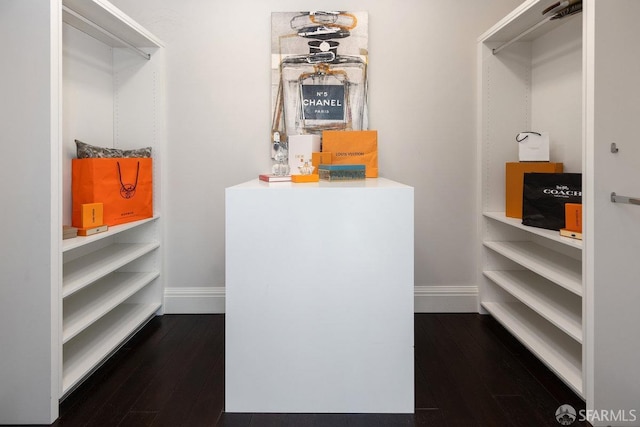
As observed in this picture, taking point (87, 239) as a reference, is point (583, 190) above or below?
above

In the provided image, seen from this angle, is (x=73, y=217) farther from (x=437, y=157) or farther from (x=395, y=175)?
(x=437, y=157)

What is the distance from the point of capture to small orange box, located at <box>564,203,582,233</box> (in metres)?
2.25

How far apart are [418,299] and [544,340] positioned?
3.24ft

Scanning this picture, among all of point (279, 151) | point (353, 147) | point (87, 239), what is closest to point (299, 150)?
point (353, 147)

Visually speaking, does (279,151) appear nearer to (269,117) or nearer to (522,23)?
(269,117)

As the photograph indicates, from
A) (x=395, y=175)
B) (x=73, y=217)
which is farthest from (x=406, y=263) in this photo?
(x=73, y=217)

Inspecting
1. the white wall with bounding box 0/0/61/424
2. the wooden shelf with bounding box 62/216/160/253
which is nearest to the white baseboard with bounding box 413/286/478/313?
the wooden shelf with bounding box 62/216/160/253

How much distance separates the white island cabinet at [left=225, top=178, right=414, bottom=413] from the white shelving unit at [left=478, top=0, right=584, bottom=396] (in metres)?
0.82

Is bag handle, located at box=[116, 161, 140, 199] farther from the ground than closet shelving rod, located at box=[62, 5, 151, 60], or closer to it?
closer to it

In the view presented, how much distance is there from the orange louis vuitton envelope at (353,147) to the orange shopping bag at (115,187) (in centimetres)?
113

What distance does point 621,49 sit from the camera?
187 cm

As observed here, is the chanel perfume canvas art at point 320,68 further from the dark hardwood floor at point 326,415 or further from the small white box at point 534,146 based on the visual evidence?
the dark hardwood floor at point 326,415

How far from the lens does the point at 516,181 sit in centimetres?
287

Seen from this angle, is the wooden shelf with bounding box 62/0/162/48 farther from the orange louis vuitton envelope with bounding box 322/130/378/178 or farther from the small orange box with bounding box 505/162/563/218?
the small orange box with bounding box 505/162/563/218
